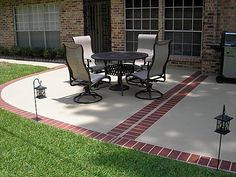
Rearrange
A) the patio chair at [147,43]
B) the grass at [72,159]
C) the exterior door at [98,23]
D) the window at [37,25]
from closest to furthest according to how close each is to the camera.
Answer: the grass at [72,159]
the patio chair at [147,43]
the exterior door at [98,23]
the window at [37,25]

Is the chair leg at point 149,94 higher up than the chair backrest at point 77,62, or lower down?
lower down

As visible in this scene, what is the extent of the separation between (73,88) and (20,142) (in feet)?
11.2

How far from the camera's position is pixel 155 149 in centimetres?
458

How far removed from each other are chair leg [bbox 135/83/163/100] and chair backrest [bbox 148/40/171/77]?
339 mm

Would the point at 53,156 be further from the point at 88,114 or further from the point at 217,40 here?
the point at 217,40

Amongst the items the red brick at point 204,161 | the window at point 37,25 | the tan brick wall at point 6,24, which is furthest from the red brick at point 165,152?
the tan brick wall at point 6,24

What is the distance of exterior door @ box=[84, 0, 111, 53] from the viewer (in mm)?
11914

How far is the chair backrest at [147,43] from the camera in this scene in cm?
894

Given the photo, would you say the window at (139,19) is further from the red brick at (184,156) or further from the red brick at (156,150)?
the red brick at (184,156)

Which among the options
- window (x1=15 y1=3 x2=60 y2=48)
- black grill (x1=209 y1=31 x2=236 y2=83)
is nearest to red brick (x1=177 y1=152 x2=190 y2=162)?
black grill (x1=209 y1=31 x2=236 y2=83)

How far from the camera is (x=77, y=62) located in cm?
668

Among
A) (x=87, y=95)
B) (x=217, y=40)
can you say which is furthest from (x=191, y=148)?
(x=217, y=40)

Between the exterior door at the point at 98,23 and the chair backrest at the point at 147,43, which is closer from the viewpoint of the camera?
the chair backrest at the point at 147,43

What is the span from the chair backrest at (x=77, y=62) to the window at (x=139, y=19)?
4.43 meters
